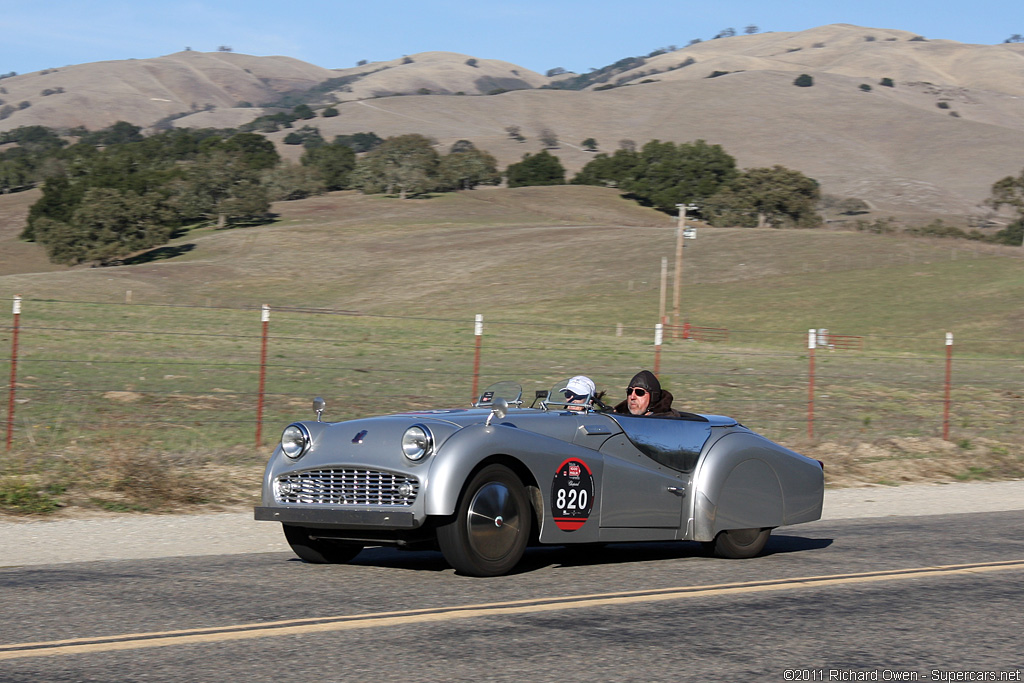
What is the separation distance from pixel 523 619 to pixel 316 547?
88.0 inches

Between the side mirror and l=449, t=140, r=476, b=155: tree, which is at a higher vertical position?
l=449, t=140, r=476, b=155: tree

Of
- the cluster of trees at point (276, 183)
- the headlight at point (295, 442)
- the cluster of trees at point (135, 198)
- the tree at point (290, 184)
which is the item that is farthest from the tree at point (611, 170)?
the headlight at point (295, 442)

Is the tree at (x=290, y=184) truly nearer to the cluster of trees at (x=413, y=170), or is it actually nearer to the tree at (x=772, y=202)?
the cluster of trees at (x=413, y=170)

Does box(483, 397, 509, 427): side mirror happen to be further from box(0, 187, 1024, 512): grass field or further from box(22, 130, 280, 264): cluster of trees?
box(22, 130, 280, 264): cluster of trees

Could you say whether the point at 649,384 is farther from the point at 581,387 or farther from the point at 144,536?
the point at 144,536

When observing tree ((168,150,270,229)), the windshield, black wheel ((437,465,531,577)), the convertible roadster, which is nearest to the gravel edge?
the convertible roadster

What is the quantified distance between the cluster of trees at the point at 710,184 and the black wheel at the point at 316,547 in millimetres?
108600

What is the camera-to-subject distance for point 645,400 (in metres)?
8.79

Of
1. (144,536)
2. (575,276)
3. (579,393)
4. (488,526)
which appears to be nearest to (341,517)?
(488,526)

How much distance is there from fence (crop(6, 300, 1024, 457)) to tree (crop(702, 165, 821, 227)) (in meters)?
68.4

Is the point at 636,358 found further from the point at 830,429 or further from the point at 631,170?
the point at 631,170

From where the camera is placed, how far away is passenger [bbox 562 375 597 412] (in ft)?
27.6

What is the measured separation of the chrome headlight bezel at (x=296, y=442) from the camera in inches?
304

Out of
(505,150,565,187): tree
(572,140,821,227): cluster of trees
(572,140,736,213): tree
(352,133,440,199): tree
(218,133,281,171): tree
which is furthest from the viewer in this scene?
(505,150,565,187): tree
